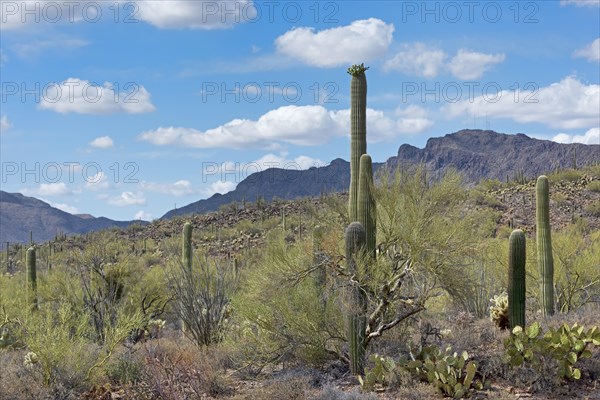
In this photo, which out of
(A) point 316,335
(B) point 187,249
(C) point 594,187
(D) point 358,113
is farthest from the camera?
(C) point 594,187

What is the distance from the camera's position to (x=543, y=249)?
17.3m

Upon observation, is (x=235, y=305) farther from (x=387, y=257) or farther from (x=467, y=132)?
(x=467, y=132)

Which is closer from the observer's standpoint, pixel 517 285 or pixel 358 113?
pixel 517 285

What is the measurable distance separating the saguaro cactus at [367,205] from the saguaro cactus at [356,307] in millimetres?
412

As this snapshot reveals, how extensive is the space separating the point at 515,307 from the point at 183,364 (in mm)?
6534

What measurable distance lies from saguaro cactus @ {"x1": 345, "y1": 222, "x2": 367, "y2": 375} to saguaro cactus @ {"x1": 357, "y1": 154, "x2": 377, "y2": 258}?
41cm

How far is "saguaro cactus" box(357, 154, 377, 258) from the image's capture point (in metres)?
12.6

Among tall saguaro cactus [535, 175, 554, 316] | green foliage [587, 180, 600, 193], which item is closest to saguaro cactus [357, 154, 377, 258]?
tall saguaro cactus [535, 175, 554, 316]

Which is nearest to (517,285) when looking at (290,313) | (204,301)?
(290,313)

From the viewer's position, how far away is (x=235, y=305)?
13.7 m

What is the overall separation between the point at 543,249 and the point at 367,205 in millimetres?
6901

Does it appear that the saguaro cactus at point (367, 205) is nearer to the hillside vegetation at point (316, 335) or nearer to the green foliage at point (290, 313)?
the hillside vegetation at point (316, 335)

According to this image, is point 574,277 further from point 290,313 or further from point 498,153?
point 498,153

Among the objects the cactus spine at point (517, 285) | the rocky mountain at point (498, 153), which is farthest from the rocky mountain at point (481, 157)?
the cactus spine at point (517, 285)
